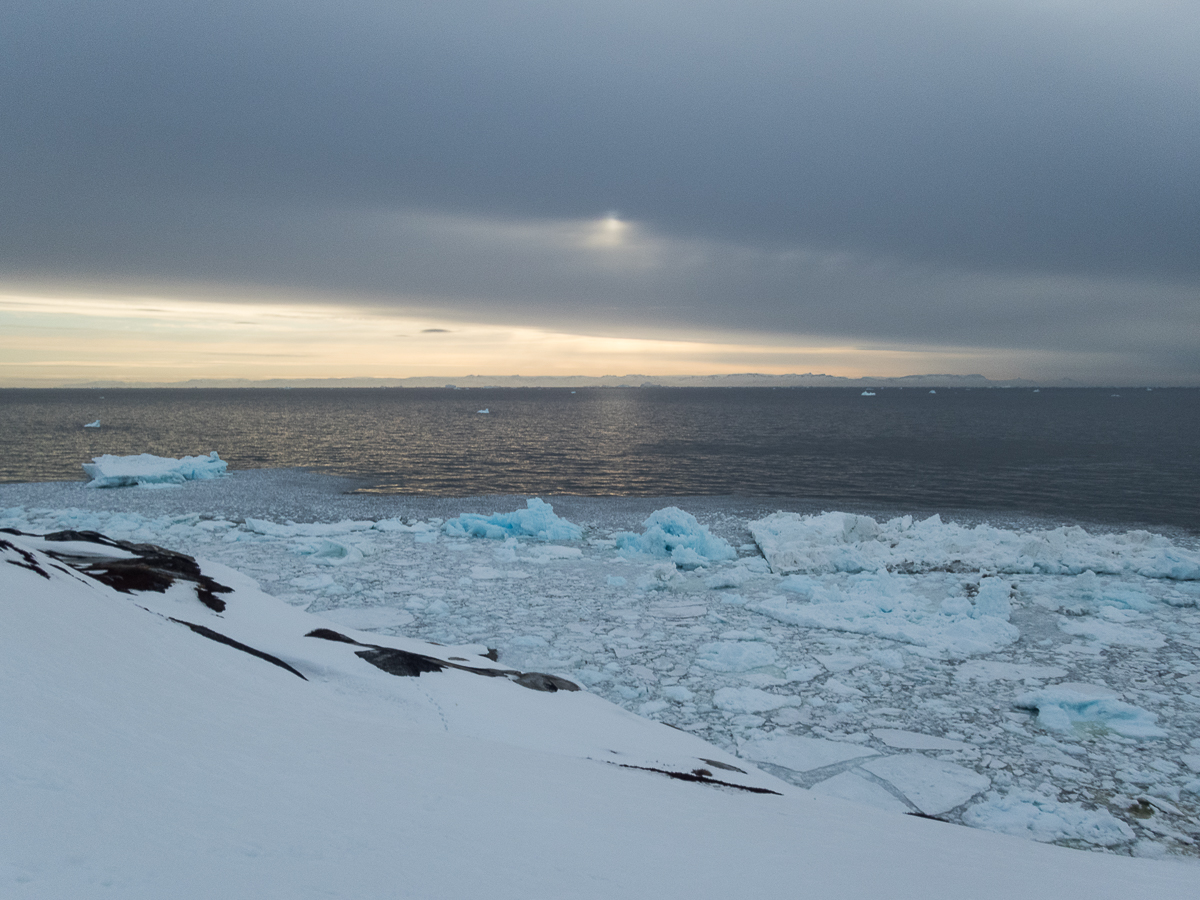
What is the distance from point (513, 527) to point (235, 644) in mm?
9809

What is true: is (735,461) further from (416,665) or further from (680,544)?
(416,665)

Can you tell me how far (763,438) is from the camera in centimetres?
5147

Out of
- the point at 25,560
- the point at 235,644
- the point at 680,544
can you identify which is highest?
the point at 25,560

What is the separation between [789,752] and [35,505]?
19682 mm

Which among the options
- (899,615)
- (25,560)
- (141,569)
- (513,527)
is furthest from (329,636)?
(513,527)

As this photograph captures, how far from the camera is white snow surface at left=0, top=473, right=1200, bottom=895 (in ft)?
16.4

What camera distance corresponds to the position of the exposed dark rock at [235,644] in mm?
4070

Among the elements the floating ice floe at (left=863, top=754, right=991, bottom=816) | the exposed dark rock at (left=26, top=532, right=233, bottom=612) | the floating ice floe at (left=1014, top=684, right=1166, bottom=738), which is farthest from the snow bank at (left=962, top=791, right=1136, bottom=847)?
the exposed dark rock at (left=26, top=532, right=233, bottom=612)

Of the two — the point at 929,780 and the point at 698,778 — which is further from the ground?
the point at 698,778

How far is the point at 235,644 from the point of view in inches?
164

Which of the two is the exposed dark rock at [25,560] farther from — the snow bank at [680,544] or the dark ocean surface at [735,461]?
the dark ocean surface at [735,461]

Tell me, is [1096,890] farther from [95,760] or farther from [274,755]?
[95,760]

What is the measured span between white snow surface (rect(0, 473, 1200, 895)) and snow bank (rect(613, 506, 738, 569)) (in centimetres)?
21

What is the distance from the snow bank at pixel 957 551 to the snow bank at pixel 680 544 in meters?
0.94
